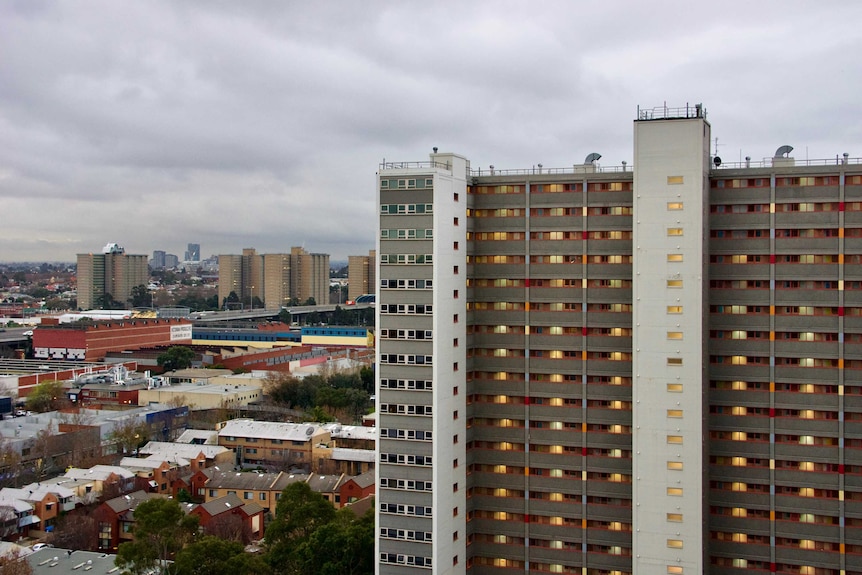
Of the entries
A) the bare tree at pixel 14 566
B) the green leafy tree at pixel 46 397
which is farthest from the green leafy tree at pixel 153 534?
the green leafy tree at pixel 46 397

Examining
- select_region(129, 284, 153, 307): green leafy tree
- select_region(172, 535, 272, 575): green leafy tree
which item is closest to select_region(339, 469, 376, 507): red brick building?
select_region(172, 535, 272, 575): green leafy tree

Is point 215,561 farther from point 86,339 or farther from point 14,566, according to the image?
point 86,339

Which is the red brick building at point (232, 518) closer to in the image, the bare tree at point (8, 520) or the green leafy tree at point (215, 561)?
the green leafy tree at point (215, 561)

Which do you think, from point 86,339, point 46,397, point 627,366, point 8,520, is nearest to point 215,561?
point 8,520

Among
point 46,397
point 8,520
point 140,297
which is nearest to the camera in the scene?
point 8,520

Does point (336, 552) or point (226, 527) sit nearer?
point (336, 552)

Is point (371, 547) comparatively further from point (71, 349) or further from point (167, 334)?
point (167, 334)

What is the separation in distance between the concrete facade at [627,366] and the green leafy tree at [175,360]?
68.6 m

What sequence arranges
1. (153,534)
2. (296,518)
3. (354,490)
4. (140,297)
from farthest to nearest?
(140,297), (354,490), (153,534), (296,518)

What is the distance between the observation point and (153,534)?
36.3 metres

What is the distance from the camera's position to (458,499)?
100.0 ft

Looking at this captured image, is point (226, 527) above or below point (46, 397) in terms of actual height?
below

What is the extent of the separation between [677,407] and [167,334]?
97914mm

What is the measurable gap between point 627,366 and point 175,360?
2900 inches
